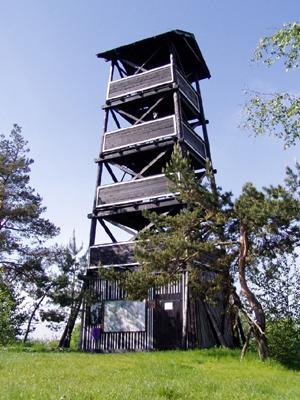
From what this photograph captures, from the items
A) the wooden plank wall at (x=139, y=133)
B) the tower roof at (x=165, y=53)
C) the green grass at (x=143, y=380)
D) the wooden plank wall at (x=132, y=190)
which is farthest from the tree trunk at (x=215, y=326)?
the tower roof at (x=165, y=53)

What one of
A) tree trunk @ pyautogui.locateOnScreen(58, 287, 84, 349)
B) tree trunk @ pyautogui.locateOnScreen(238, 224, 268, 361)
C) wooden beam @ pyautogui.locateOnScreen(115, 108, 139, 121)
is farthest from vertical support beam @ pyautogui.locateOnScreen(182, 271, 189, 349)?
wooden beam @ pyautogui.locateOnScreen(115, 108, 139, 121)

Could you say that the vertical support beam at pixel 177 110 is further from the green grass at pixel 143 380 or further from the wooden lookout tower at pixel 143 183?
the green grass at pixel 143 380

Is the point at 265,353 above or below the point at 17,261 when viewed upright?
below

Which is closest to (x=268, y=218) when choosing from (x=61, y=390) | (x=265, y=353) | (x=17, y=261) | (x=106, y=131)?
(x=265, y=353)

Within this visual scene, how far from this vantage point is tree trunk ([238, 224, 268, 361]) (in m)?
14.2

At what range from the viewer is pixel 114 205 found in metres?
20.5

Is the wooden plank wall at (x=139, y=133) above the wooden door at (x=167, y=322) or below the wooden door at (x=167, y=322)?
above

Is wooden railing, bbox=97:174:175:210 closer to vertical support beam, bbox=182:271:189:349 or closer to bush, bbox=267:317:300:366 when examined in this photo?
vertical support beam, bbox=182:271:189:349

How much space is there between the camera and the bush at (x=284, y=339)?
15.0 meters

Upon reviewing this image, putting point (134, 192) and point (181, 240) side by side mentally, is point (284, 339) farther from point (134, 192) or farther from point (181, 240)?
point (134, 192)

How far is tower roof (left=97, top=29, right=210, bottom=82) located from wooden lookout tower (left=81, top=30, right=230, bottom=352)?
0.05m

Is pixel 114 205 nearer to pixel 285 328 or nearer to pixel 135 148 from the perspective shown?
pixel 135 148

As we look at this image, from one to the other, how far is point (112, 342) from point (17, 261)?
724cm

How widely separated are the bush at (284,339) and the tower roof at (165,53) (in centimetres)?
1514
